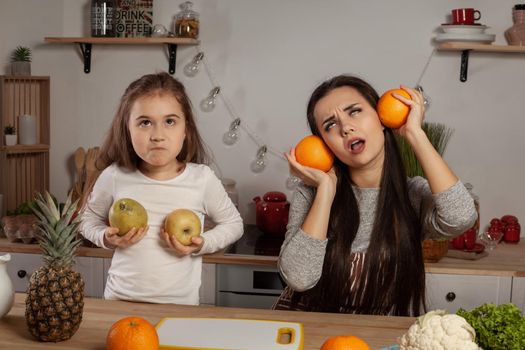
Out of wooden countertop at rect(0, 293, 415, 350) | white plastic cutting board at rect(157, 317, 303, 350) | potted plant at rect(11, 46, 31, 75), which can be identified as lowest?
wooden countertop at rect(0, 293, 415, 350)

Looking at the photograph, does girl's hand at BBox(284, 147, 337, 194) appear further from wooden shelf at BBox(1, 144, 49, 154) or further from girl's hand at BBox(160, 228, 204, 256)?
wooden shelf at BBox(1, 144, 49, 154)

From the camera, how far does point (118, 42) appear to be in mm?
3258

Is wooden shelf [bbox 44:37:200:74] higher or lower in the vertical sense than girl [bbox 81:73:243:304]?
higher

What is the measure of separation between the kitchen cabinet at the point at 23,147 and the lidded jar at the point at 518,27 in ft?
6.77

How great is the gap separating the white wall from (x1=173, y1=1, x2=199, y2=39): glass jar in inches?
3.9

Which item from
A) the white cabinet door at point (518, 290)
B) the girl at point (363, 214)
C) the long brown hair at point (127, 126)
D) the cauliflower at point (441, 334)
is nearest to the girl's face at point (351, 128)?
the girl at point (363, 214)

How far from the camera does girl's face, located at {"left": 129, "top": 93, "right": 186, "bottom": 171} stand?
1908 mm

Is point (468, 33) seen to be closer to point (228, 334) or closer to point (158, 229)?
point (158, 229)

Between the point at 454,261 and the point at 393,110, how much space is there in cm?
110

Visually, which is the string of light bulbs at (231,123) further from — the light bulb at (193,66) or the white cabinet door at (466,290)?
the white cabinet door at (466,290)

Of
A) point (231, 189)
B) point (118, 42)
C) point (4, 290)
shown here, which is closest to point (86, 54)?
point (118, 42)

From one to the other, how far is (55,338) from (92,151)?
1.99 meters

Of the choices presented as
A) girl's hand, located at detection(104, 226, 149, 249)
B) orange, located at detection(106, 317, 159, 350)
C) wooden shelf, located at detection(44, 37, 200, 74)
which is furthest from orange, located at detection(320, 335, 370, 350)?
wooden shelf, located at detection(44, 37, 200, 74)

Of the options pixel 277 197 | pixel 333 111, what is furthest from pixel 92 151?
pixel 333 111
